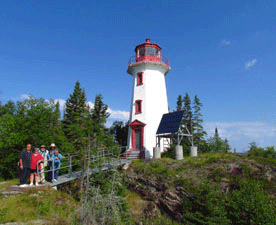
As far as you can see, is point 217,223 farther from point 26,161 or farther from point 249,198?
point 26,161

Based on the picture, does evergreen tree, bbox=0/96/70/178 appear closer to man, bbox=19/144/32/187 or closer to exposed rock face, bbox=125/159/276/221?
man, bbox=19/144/32/187

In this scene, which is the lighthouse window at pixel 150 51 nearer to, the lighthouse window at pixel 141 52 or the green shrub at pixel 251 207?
the lighthouse window at pixel 141 52

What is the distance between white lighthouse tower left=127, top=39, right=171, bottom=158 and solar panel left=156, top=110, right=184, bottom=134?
1.28m

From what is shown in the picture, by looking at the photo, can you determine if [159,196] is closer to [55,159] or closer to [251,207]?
[251,207]

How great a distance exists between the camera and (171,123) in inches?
647

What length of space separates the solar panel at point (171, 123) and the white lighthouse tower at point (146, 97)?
50.3 inches

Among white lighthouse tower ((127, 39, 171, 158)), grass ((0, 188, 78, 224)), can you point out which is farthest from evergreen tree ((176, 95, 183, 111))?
grass ((0, 188, 78, 224))

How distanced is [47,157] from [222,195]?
→ 28.4 ft

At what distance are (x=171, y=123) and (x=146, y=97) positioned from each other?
13.7 ft

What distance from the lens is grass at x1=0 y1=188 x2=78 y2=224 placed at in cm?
645

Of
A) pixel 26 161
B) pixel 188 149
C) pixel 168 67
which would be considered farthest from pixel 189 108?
pixel 26 161

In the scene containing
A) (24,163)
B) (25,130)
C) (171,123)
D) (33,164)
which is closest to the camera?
(24,163)

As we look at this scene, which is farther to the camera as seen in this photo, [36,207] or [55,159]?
[55,159]

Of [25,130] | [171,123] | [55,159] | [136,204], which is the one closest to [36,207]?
[55,159]
